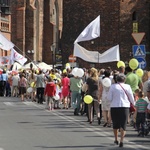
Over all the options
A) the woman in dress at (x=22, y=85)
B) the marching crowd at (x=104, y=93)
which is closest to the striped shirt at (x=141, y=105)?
the marching crowd at (x=104, y=93)

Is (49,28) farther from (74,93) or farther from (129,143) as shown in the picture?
(129,143)

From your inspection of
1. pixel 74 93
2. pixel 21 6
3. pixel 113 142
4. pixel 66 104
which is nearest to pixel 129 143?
pixel 113 142

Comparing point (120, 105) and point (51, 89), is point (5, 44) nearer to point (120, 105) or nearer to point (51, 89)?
point (51, 89)

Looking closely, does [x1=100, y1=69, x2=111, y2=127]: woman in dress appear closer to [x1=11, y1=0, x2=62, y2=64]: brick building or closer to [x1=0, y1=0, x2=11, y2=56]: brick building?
[x1=11, y1=0, x2=62, y2=64]: brick building

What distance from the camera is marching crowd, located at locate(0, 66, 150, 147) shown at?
15398mm

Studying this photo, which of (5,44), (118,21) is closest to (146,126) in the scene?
(5,44)

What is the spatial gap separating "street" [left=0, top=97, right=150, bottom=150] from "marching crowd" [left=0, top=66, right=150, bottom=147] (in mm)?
440

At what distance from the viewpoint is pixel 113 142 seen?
16125 mm

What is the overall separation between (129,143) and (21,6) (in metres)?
60.7

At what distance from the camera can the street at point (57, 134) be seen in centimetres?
1527

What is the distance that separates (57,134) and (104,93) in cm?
326

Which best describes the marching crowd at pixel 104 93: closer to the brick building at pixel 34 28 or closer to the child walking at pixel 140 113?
the child walking at pixel 140 113

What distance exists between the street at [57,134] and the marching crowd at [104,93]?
0.44 metres

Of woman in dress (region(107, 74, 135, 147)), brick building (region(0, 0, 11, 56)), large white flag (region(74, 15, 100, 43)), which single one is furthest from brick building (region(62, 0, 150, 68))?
woman in dress (region(107, 74, 135, 147))
